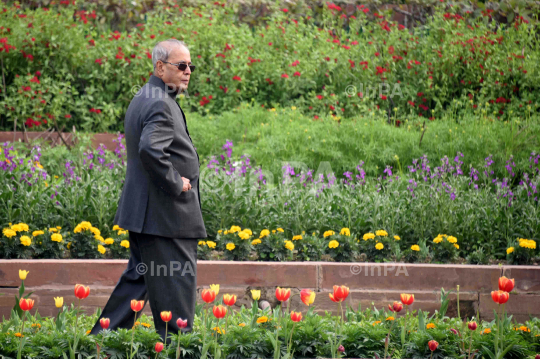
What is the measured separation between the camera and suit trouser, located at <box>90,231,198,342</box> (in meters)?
2.78

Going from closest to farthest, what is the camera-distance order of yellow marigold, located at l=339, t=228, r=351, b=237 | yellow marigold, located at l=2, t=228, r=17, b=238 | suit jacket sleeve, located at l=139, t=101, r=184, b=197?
suit jacket sleeve, located at l=139, t=101, r=184, b=197, yellow marigold, located at l=2, t=228, r=17, b=238, yellow marigold, located at l=339, t=228, r=351, b=237

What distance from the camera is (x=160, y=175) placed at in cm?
266

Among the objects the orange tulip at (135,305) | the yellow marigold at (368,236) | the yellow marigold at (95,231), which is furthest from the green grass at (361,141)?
the orange tulip at (135,305)

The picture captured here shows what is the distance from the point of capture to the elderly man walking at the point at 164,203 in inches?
109

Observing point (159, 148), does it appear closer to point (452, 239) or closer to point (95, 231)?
point (95, 231)

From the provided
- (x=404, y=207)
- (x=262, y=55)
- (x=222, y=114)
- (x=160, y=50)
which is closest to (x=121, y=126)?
(x=222, y=114)

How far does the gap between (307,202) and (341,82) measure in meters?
3.76

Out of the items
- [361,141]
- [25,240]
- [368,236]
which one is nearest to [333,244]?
[368,236]

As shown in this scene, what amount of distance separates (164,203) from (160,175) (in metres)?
0.19

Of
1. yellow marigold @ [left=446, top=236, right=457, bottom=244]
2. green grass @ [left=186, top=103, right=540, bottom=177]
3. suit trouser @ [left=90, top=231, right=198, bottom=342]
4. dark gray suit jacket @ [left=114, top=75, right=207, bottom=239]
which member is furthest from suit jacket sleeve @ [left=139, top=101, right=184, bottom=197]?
green grass @ [left=186, top=103, right=540, bottom=177]

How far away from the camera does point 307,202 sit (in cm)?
463

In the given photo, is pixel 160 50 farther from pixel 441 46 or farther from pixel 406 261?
pixel 441 46

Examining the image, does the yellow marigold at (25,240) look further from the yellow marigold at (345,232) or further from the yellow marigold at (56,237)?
the yellow marigold at (345,232)

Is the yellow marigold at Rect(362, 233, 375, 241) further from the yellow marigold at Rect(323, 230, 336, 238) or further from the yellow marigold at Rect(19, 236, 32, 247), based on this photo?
the yellow marigold at Rect(19, 236, 32, 247)
